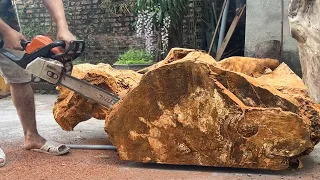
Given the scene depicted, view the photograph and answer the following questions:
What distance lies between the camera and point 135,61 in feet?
23.4

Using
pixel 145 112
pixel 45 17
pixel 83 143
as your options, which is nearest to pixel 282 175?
pixel 145 112

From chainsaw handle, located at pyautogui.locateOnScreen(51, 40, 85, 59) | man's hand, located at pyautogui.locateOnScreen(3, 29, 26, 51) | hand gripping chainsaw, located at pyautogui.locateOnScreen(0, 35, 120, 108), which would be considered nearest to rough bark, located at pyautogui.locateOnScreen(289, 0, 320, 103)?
hand gripping chainsaw, located at pyautogui.locateOnScreen(0, 35, 120, 108)

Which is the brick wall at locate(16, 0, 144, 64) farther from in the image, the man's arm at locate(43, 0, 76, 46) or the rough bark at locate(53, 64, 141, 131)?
the man's arm at locate(43, 0, 76, 46)

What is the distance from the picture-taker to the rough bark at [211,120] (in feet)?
8.41

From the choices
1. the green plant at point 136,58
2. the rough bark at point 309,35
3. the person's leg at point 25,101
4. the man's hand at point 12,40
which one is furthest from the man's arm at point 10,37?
the green plant at point 136,58

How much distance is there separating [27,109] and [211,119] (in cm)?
147

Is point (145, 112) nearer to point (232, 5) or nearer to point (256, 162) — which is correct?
point (256, 162)

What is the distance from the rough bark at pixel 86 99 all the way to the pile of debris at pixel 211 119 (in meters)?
0.58

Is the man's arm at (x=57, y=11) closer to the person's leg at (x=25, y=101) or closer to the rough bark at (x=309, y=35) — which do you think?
the person's leg at (x=25, y=101)

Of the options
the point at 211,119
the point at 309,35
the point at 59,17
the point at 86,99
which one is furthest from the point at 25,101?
the point at 309,35

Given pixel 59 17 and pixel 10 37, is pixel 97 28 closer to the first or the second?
pixel 59 17

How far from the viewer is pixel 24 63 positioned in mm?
2908

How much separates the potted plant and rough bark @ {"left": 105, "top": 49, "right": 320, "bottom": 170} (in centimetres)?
401

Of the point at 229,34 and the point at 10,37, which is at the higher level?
the point at 10,37
